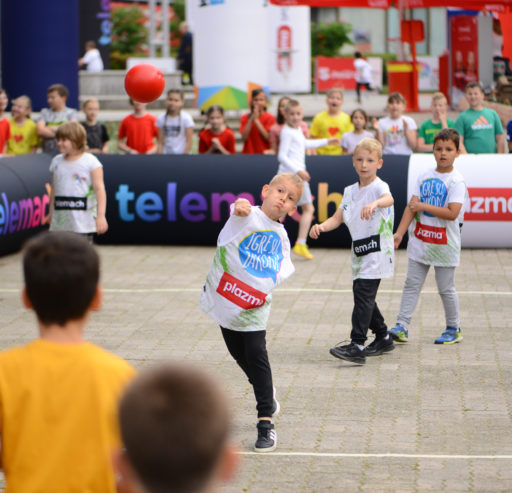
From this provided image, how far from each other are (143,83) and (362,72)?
27.0 m

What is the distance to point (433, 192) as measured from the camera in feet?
27.2

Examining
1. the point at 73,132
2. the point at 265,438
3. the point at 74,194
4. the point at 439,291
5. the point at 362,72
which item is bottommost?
the point at 265,438

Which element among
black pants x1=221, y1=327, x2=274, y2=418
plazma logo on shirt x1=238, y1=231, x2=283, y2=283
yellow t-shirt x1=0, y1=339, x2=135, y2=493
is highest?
plazma logo on shirt x1=238, y1=231, x2=283, y2=283

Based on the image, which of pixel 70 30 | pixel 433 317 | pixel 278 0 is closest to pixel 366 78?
pixel 278 0

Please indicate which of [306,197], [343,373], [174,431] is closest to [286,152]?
[306,197]

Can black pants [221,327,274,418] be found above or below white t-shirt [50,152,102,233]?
below

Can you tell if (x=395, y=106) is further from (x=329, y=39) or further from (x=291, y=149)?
(x=329, y=39)

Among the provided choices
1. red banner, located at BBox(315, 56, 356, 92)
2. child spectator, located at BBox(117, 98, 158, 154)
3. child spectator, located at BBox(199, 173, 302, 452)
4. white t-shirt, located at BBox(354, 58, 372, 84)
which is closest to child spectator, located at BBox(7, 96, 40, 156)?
child spectator, located at BBox(117, 98, 158, 154)

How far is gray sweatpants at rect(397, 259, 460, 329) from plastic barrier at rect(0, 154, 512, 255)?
14.9 feet

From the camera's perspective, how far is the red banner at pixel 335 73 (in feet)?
128

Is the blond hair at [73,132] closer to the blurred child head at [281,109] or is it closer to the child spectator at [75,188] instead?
the child spectator at [75,188]

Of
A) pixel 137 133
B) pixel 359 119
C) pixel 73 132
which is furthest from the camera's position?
pixel 137 133

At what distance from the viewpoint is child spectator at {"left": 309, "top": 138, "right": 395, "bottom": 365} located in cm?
773

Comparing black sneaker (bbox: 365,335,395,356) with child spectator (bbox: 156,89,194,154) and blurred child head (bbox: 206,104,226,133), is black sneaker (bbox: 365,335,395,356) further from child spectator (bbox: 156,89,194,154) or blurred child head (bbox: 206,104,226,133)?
child spectator (bbox: 156,89,194,154)
